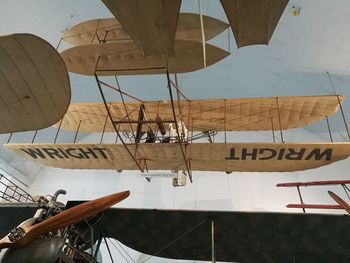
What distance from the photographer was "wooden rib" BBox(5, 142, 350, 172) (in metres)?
5.41

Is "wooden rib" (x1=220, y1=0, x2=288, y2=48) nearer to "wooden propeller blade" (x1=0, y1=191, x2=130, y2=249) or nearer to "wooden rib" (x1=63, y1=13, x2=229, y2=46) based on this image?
"wooden rib" (x1=63, y1=13, x2=229, y2=46)

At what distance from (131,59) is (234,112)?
10.0 ft

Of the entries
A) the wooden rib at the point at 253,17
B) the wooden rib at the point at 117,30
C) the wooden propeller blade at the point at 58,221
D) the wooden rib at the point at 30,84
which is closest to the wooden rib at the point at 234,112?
the wooden rib at the point at 117,30

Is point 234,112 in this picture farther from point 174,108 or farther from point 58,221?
point 58,221

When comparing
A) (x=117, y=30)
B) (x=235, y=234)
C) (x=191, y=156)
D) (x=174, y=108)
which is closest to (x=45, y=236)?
(x=235, y=234)

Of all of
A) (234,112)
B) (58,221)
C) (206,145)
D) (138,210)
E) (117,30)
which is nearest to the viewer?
(58,221)

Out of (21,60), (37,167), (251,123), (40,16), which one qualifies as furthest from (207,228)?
(37,167)

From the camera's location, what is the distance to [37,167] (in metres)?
11.1

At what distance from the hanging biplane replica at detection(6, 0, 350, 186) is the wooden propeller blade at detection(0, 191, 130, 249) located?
1.38 m

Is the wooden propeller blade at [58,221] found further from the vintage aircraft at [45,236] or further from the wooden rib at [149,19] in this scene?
the wooden rib at [149,19]

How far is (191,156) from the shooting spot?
591cm

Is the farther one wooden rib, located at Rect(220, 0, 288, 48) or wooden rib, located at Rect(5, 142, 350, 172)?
wooden rib, located at Rect(5, 142, 350, 172)

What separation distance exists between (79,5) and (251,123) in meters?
4.28

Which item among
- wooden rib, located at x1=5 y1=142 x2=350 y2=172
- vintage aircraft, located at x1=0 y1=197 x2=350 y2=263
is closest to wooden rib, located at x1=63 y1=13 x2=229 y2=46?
wooden rib, located at x1=5 y1=142 x2=350 y2=172
